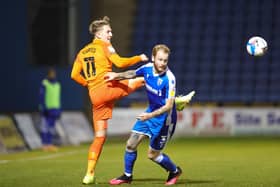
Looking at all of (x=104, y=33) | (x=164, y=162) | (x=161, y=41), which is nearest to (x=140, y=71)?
(x=104, y=33)

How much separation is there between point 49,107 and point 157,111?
9.17m

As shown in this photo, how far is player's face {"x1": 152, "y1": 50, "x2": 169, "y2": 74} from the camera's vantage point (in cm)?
883

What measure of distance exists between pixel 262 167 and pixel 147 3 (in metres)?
14.7

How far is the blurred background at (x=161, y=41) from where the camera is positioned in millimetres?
21016

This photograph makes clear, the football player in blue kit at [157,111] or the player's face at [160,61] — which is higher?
the player's face at [160,61]

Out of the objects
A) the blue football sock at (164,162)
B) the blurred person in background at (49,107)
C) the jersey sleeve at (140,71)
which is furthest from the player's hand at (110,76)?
the blurred person in background at (49,107)

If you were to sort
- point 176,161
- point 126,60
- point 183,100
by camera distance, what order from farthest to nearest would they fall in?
point 176,161 → point 183,100 → point 126,60

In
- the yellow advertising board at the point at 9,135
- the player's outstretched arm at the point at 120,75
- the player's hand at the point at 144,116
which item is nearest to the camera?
the player's hand at the point at 144,116

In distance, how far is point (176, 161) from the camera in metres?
13.5

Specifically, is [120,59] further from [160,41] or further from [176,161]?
[160,41]

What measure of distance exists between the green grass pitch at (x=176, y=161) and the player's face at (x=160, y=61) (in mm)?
1415

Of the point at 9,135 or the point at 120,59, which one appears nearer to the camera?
the point at 120,59

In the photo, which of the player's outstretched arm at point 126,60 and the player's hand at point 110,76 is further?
the player's hand at point 110,76

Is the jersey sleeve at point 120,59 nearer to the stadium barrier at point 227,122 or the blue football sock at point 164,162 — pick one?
the blue football sock at point 164,162
